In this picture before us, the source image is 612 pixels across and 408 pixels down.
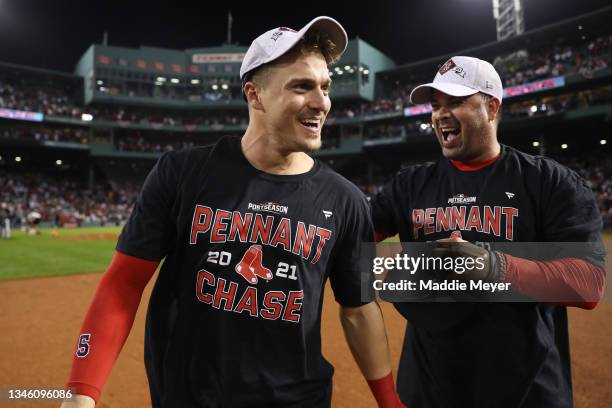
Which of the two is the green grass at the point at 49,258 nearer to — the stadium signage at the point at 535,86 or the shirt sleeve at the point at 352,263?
the shirt sleeve at the point at 352,263

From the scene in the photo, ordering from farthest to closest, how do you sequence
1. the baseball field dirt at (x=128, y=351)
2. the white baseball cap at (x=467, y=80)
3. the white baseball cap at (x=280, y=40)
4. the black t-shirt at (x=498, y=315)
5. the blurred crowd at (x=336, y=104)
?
the blurred crowd at (x=336, y=104), the baseball field dirt at (x=128, y=351), the white baseball cap at (x=467, y=80), the black t-shirt at (x=498, y=315), the white baseball cap at (x=280, y=40)

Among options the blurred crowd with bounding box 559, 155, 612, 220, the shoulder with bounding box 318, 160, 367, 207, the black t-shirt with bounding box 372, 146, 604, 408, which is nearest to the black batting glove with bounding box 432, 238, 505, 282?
the black t-shirt with bounding box 372, 146, 604, 408

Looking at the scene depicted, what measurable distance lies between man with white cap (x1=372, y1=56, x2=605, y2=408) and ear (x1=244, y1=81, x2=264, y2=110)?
4.05ft

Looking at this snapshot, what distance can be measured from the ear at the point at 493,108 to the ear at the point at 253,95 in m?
1.62

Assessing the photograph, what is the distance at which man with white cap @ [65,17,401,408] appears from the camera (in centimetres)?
187

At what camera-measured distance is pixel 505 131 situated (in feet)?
107

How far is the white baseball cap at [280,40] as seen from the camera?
1.87 metres

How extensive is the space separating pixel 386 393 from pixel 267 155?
57.5 inches

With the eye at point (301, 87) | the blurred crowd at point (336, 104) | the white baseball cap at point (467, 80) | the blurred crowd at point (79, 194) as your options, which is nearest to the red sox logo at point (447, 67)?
the white baseball cap at point (467, 80)

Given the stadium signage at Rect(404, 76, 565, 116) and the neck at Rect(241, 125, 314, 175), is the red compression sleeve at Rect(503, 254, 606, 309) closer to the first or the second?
the neck at Rect(241, 125, 314, 175)

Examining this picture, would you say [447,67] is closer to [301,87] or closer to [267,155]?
[301,87]

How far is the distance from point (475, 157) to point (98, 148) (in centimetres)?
4872

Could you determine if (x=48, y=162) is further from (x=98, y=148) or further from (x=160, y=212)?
(x=160, y=212)

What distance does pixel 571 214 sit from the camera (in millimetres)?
2279
